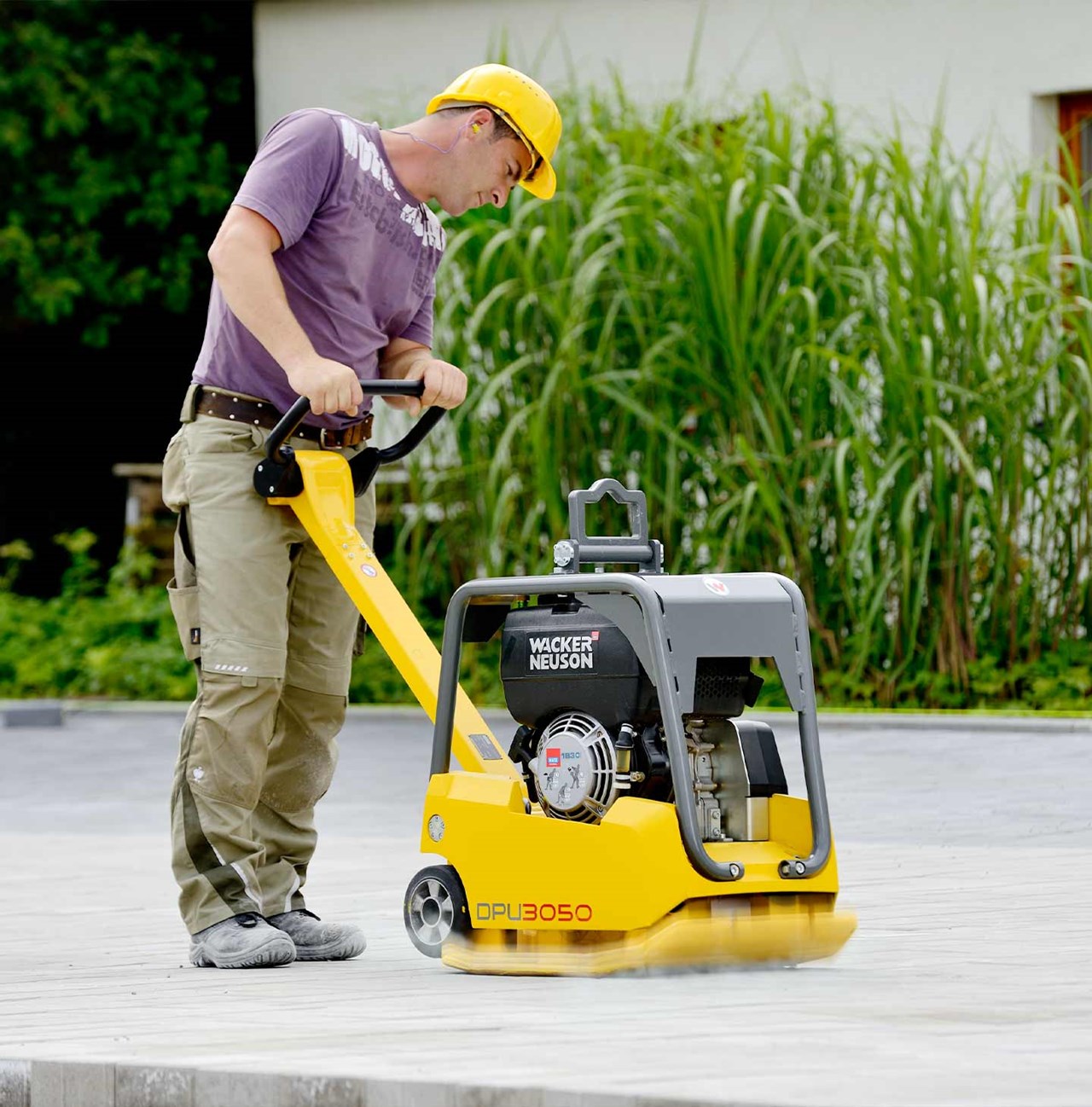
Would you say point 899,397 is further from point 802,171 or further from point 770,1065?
point 770,1065

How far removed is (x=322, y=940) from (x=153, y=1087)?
4.65 ft

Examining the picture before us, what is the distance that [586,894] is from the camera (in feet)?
13.0

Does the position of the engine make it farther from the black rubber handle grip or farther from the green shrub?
the green shrub

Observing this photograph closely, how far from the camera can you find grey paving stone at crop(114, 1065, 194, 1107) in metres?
3.21

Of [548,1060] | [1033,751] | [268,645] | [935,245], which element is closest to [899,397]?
[935,245]

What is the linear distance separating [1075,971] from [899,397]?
5.46 meters

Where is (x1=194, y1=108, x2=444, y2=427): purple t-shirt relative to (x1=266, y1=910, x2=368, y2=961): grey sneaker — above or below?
above

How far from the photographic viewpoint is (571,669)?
415 cm

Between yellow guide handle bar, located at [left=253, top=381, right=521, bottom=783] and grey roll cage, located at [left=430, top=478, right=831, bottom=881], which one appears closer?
grey roll cage, located at [left=430, top=478, right=831, bottom=881]

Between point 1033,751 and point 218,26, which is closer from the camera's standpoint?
point 1033,751

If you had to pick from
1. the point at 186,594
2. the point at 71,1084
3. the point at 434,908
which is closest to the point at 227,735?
the point at 186,594

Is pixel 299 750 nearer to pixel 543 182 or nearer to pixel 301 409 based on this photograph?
pixel 301 409

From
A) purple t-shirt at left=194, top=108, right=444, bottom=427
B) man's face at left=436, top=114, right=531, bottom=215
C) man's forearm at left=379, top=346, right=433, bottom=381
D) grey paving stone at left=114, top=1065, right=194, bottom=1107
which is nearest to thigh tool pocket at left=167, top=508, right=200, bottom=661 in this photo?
purple t-shirt at left=194, top=108, right=444, bottom=427

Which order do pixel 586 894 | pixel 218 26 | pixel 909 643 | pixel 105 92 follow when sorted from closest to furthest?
pixel 586 894 → pixel 909 643 → pixel 105 92 → pixel 218 26
